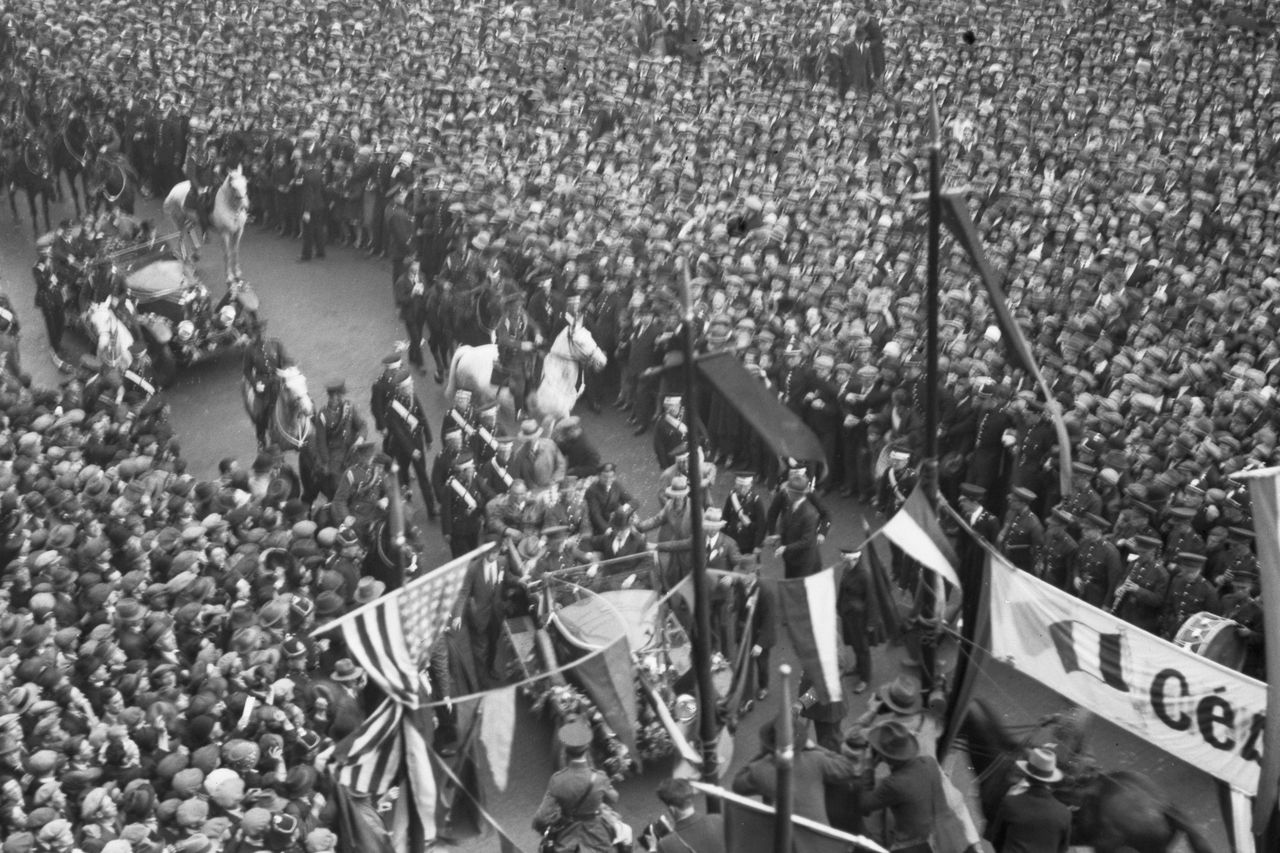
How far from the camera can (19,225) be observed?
27594mm

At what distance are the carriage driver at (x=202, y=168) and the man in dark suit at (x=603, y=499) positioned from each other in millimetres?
11978

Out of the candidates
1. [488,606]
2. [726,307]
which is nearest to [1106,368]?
[726,307]

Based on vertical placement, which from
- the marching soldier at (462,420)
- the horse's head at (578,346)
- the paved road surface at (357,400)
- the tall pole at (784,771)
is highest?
the tall pole at (784,771)

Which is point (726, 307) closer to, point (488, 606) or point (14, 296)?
point (488, 606)

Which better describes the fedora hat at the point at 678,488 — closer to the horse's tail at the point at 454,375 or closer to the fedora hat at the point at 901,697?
the fedora hat at the point at 901,697

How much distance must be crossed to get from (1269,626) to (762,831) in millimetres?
3110

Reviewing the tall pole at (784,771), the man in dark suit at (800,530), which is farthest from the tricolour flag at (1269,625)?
the man in dark suit at (800,530)

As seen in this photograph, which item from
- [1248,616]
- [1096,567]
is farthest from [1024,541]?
[1248,616]

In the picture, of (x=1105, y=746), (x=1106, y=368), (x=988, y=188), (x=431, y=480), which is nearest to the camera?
(x=1105, y=746)

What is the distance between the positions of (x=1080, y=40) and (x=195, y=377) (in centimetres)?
1441

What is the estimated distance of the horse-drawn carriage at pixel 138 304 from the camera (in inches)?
745

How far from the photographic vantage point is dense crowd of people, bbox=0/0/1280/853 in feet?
37.3

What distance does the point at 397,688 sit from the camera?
9.75m

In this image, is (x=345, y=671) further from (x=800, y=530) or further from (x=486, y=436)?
(x=486, y=436)
